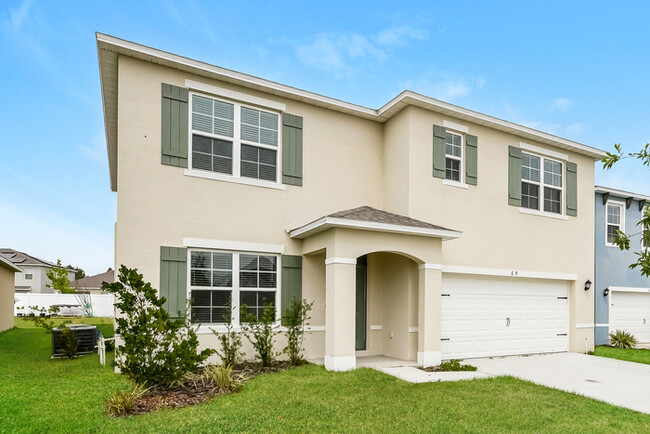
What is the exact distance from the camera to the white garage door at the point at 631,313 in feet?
48.0

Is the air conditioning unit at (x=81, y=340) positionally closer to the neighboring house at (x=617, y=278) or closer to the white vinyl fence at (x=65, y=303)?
the neighboring house at (x=617, y=278)

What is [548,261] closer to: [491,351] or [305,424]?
[491,351]

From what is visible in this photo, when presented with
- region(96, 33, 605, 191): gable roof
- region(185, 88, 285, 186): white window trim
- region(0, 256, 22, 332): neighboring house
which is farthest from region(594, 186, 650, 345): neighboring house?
region(0, 256, 22, 332): neighboring house

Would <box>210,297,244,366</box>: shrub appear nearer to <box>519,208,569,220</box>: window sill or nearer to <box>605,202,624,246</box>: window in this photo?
<box>519,208,569,220</box>: window sill

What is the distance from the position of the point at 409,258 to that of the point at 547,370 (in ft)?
13.1

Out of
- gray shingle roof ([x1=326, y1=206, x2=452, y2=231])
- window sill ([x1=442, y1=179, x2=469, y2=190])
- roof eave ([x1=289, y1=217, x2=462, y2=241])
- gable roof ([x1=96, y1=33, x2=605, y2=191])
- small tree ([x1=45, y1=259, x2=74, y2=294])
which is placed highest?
gable roof ([x1=96, y1=33, x2=605, y2=191])

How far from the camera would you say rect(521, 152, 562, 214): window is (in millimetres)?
12516

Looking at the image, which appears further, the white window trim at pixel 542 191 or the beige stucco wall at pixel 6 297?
the beige stucco wall at pixel 6 297

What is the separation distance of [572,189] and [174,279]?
1180 cm

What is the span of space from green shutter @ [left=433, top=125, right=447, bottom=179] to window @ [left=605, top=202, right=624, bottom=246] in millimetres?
7985

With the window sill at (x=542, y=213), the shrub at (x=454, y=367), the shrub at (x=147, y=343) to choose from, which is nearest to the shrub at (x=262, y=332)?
the shrub at (x=147, y=343)

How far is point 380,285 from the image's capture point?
10.8 m

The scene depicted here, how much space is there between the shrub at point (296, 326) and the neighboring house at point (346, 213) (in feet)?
0.71

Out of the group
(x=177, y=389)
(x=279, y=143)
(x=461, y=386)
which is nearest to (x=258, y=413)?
(x=177, y=389)
